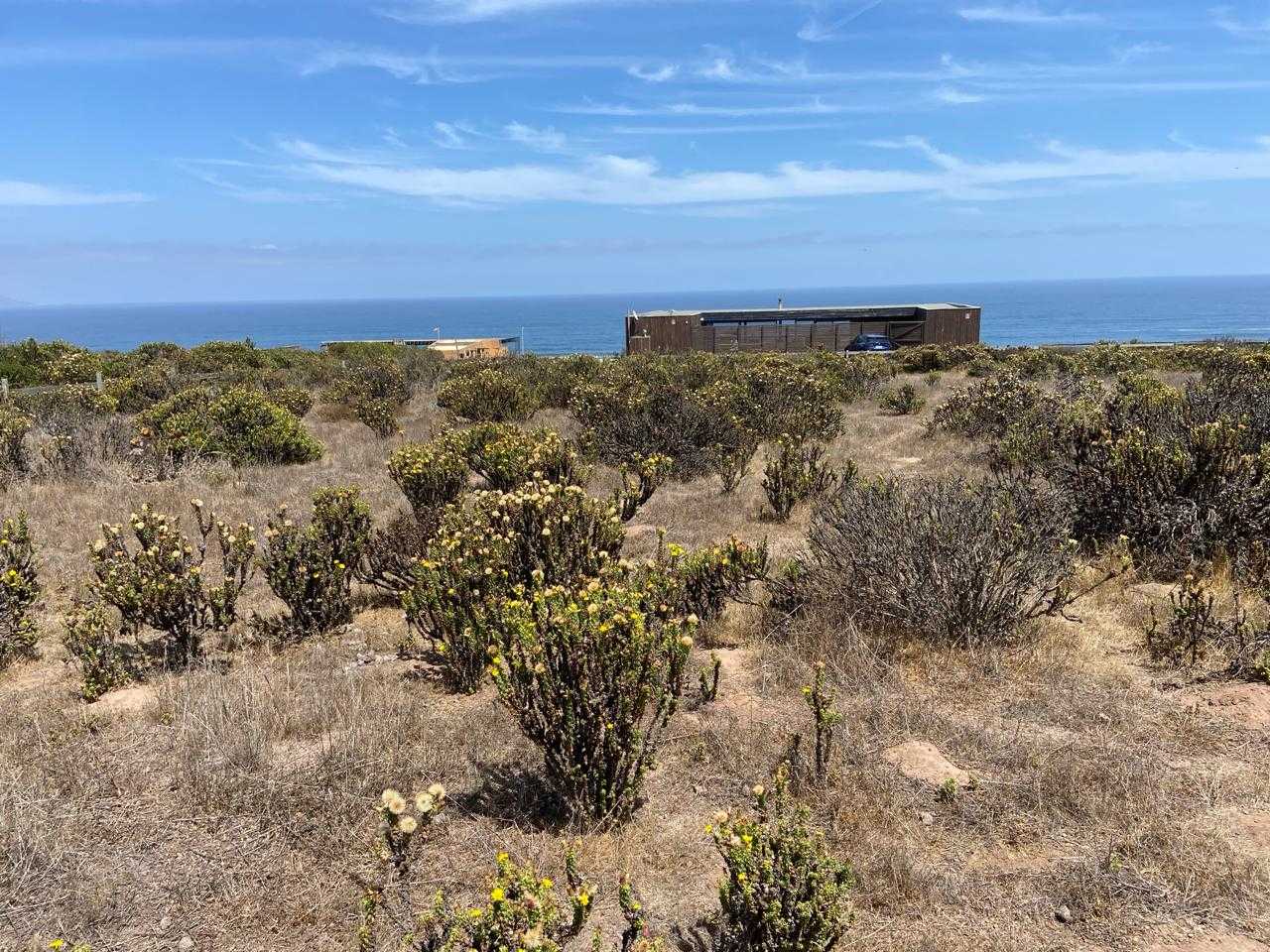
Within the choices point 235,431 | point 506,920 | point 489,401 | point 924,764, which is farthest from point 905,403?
point 506,920

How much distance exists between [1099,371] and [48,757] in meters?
23.1

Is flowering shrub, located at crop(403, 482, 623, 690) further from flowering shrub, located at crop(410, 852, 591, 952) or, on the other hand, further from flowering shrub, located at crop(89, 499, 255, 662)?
flowering shrub, located at crop(410, 852, 591, 952)

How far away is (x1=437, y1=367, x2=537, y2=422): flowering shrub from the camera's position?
1548cm

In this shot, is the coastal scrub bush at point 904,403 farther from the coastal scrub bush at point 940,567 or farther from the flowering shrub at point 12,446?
the flowering shrub at point 12,446

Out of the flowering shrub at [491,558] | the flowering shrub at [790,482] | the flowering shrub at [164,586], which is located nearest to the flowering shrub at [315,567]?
the flowering shrub at [164,586]

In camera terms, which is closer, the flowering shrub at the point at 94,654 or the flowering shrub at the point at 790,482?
the flowering shrub at the point at 94,654

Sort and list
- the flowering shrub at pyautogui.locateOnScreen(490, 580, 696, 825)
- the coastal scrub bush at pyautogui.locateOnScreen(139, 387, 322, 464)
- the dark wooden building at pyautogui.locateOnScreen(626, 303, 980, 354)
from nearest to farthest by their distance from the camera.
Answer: the flowering shrub at pyautogui.locateOnScreen(490, 580, 696, 825)
the coastal scrub bush at pyautogui.locateOnScreen(139, 387, 322, 464)
the dark wooden building at pyautogui.locateOnScreen(626, 303, 980, 354)

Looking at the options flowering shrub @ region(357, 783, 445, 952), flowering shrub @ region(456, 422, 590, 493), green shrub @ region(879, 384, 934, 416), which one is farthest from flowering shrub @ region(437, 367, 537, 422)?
flowering shrub @ region(357, 783, 445, 952)

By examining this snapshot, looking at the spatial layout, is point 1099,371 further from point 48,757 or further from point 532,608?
point 48,757

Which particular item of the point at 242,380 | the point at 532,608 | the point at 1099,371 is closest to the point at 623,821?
the point at 532,608

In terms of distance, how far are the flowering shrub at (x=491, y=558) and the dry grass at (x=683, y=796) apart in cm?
33

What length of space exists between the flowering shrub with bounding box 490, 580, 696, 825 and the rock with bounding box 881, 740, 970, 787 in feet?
4.07

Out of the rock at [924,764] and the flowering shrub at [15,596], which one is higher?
the flowering shrub at [15,596]

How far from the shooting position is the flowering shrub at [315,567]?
5.84 m
